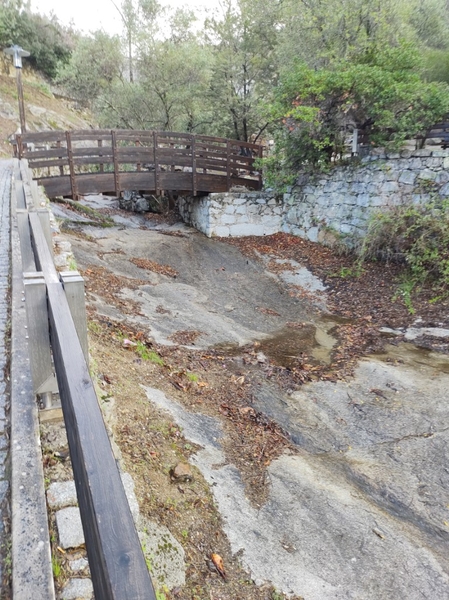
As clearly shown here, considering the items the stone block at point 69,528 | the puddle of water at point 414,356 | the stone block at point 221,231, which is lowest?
the puddle of water at point 414,356

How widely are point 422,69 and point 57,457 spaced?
13048 mm

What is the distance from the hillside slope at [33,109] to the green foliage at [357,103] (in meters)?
14.3

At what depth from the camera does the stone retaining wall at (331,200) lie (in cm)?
974

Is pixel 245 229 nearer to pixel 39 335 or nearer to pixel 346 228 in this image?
pixel 346 228

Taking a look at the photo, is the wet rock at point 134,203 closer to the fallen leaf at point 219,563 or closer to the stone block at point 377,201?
the stone block at point 377,201

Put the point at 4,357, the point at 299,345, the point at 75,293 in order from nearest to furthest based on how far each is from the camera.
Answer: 1. the point at 75,293
2. the point at 4,357
3. the point at 299,345

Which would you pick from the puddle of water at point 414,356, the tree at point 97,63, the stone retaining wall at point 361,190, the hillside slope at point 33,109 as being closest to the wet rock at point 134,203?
the tree at point 97,63

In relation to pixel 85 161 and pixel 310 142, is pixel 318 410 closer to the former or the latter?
pixel 310 142

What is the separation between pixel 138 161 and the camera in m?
12.9

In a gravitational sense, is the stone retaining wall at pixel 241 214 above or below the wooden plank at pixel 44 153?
below

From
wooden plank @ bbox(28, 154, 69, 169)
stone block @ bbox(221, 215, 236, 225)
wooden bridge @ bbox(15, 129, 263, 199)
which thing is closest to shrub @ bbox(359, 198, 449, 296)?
stone block @ bbox(221, 215, 236, 225)

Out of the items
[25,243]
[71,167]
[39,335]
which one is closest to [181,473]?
[39,335]

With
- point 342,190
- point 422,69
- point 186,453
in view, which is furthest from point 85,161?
point 186,453

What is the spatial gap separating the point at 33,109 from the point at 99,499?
27.7 m
